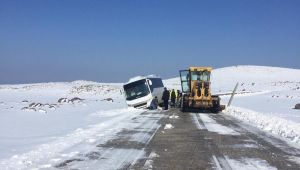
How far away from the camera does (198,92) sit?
32094 millimetres

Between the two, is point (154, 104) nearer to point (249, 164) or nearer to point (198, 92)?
point (198, 92)

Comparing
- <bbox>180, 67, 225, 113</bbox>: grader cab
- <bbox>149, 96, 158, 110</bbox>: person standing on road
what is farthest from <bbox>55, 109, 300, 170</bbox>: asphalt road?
<bbox>149, 96, 158, 110</bbox>: person standing on road

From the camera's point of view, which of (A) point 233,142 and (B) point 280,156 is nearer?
(B) point 280,156

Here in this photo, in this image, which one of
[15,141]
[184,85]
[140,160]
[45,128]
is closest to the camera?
[140,160]

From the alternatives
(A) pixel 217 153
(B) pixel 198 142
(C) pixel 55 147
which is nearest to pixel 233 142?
(B) pixel 198 142

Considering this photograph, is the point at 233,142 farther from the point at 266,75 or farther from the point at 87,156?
the point at 266,75

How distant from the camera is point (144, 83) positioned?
35.0 metres

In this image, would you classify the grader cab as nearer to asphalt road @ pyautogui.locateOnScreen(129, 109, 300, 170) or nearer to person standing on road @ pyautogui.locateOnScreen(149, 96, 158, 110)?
person standing on road @ pyautogui.locateOnScreen(149, 96, 158, 110)

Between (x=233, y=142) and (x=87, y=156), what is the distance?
206 inches

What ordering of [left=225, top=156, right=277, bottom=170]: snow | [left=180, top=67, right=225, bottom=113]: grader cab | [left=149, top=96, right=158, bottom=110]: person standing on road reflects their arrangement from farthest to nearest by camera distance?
[left=149, top=96, right=158, bottom=110]: person standing on road → [left=180, top=67, right=225, bottom=113]: grader cab → [left=225, top=156, right=277, bottom=170]: snow

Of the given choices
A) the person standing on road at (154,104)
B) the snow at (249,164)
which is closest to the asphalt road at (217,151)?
the snow at (249,164)

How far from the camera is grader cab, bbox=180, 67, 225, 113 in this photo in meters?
31.5

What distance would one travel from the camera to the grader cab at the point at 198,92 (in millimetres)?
31516

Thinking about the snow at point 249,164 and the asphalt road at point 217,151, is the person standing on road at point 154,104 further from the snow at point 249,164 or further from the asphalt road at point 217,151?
the snow at point 249,164
